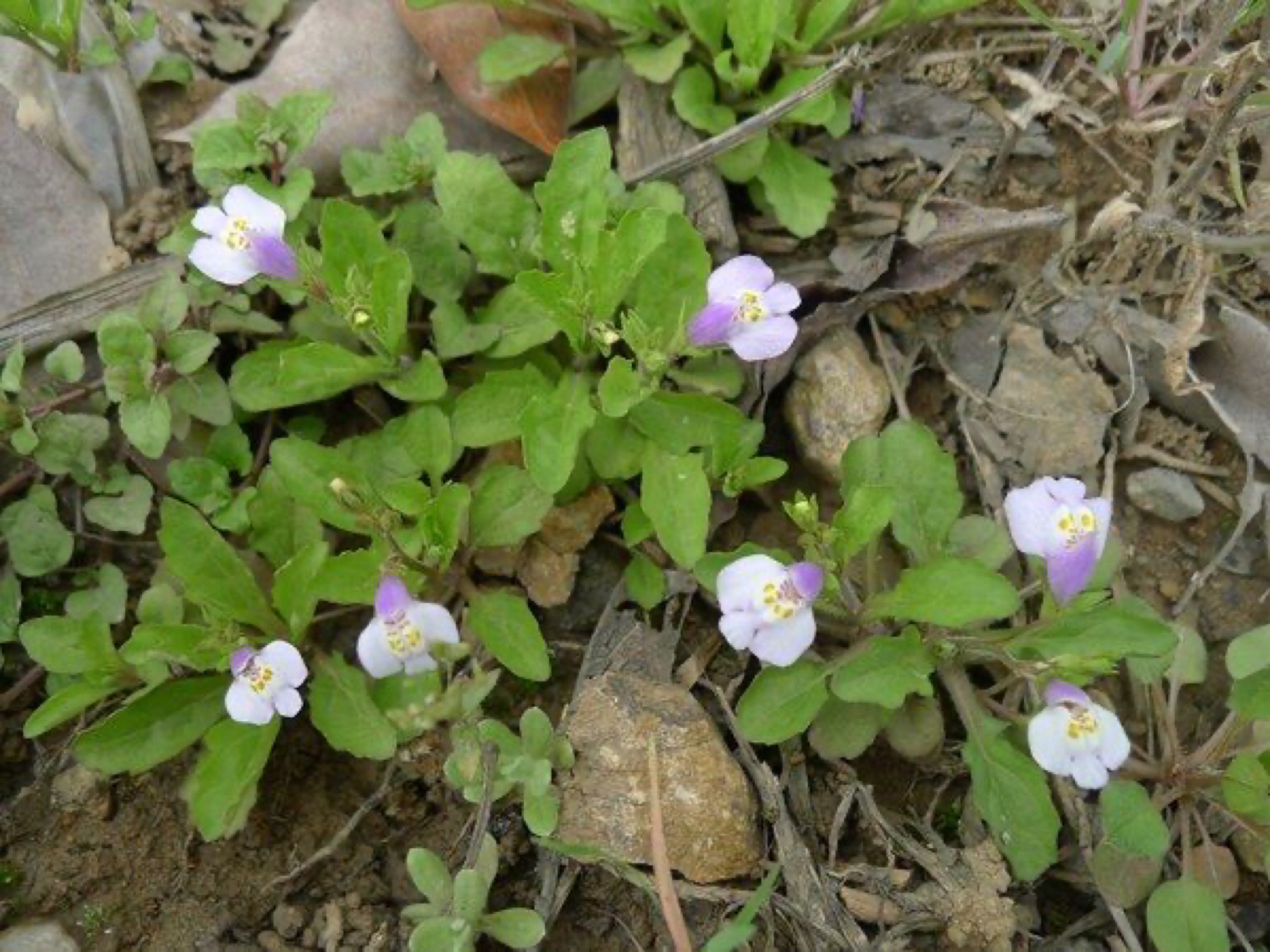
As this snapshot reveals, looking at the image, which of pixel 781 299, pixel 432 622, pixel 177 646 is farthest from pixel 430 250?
pixel 177 646

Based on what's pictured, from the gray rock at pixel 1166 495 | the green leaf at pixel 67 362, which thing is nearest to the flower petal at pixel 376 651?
the green leaf at pixel 67 362

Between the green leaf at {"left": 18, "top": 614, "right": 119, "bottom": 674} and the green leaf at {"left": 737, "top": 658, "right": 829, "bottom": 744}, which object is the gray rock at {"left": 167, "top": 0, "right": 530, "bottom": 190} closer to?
the green leaf at {"left": 18, "top": 614, "right": 119, "bottom": 674}

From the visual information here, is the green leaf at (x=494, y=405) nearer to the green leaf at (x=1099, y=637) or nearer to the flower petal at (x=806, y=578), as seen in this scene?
the flower petal at (x=806, y=578)

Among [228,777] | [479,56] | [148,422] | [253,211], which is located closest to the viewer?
[228,777]

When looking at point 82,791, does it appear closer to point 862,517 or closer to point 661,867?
point 661,867

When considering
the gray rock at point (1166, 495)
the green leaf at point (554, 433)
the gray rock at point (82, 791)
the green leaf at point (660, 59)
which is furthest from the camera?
the green leaf at point (660, 59)

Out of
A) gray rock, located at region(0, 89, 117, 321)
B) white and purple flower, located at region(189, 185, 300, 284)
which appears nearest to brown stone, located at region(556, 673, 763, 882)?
white and purple flower, located at region(189, 185, 300, 284)

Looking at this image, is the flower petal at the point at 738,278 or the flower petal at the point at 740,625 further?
the flower petal at the point at 738,278

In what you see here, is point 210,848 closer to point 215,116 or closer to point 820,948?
point 820,948
